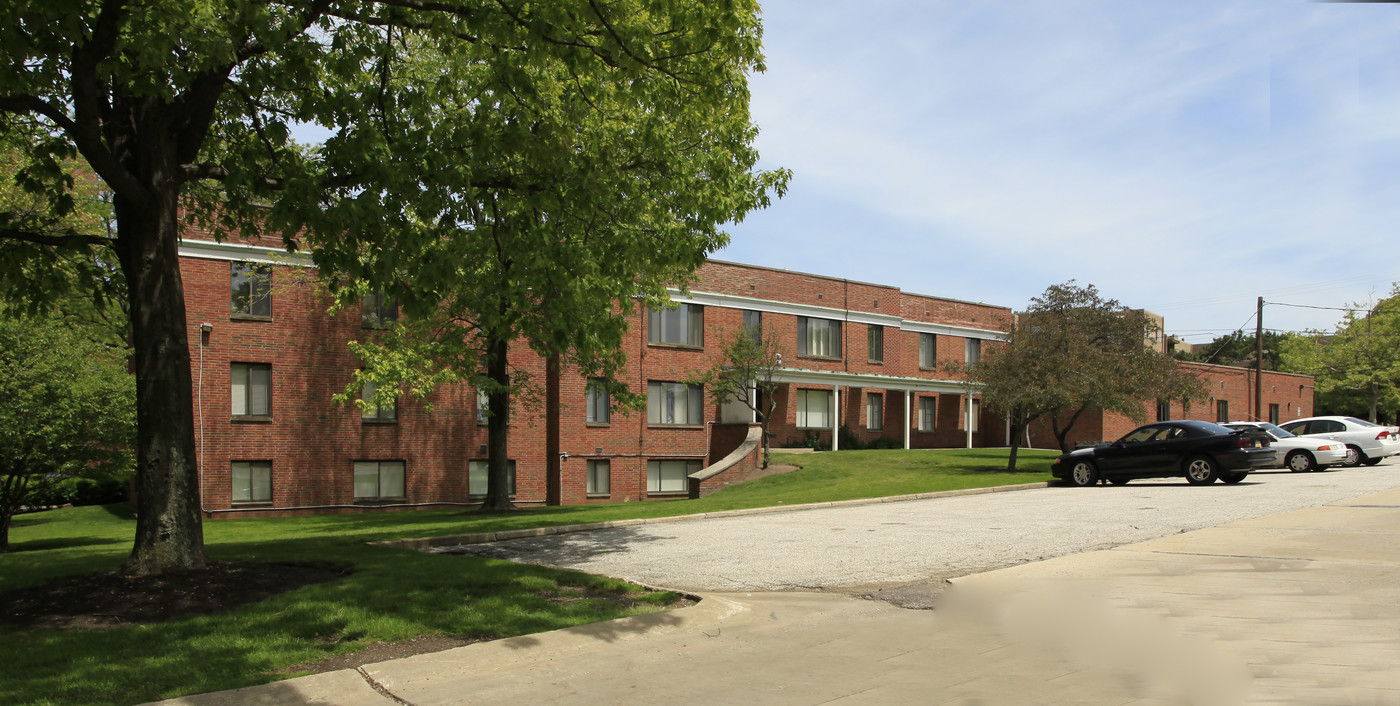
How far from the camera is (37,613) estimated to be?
840cm

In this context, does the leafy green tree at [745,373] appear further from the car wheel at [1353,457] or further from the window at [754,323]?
the car wheel at [1353,457]

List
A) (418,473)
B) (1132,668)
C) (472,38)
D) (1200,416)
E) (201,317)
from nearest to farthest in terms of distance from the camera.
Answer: (1132,668), (472,38), (201,317), (418,473), (1200,416)

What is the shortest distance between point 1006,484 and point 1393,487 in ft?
26.0

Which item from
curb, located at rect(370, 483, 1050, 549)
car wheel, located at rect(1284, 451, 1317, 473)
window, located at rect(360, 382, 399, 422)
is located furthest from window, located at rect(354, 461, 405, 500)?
car wheel, located at rect(1284, 451, 1317, 473)

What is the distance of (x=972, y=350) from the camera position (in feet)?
151

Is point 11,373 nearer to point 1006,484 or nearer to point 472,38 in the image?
point 472,38

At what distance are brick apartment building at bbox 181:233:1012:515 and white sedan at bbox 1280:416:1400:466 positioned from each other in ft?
48.1

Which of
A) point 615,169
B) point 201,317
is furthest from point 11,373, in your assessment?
point 615,169

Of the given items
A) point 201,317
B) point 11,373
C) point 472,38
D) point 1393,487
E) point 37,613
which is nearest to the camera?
point 37,613

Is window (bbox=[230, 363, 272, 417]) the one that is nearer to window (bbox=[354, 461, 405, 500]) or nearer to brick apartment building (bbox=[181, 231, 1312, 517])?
brick apartment building (bbox=[181, 231, 1312, 517])

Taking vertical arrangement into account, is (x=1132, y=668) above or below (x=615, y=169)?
below

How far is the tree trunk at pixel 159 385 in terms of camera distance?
32.2 ft

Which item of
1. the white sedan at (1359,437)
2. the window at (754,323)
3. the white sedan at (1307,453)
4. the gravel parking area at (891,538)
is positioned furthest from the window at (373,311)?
the white sedan at (1359,437)

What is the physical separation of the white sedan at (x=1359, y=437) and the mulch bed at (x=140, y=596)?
30211 millimetres
